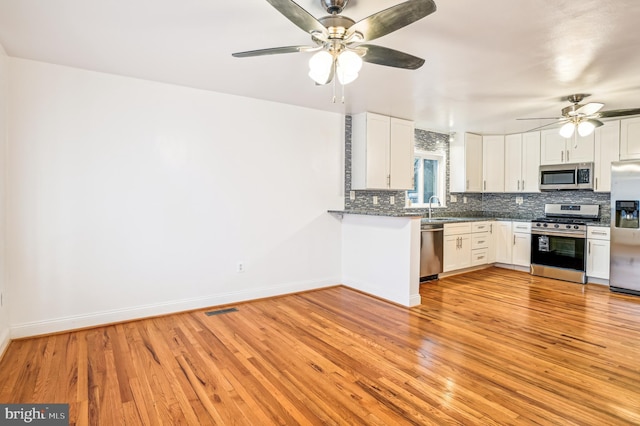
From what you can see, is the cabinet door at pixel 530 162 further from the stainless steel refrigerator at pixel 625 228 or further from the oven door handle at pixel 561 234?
the stainless steel refrigerator at pixel 625 228

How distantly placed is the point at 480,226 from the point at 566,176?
1451mm

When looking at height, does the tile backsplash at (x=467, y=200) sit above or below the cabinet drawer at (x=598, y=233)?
above

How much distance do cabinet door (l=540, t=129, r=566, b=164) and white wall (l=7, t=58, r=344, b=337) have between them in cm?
371

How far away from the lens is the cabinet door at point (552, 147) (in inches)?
214

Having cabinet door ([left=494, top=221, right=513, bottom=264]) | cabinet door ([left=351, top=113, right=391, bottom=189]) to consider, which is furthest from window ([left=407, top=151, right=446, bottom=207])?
cabinet door ([left=351, top=113, right=391, bottom=189])

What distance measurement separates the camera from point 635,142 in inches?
186

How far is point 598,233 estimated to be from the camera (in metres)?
4.86

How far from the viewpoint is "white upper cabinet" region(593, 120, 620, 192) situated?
491 cm

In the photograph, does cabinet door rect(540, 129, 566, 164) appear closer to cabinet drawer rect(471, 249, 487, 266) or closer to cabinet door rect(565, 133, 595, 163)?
cabinet door rect(565, 133, 595, 163)

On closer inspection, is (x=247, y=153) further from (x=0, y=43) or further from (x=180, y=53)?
(x=0, y=43)

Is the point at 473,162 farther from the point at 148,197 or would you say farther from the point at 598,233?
the point at 148,197

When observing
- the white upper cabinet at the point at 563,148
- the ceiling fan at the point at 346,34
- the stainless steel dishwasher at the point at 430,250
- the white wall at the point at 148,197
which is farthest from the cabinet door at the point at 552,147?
the ceiling fan at the point at 346,34

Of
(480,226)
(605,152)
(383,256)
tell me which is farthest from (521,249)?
(383,256)

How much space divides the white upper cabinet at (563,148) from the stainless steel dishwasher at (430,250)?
2.23 metres
